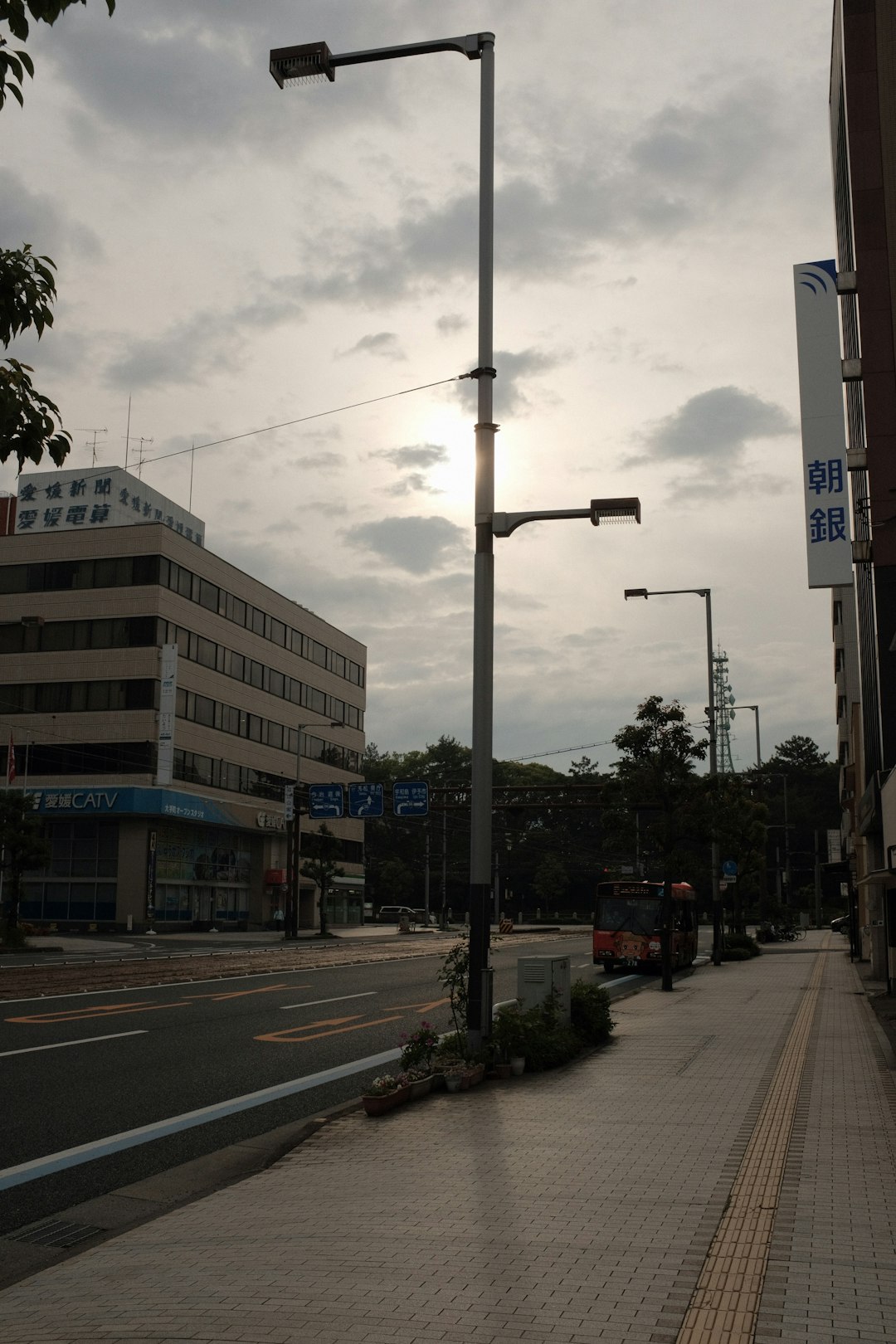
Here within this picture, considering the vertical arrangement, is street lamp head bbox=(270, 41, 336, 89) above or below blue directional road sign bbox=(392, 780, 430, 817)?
above

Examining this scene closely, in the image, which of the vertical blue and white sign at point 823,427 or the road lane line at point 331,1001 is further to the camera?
the vertical blue and white sign at point 823,427

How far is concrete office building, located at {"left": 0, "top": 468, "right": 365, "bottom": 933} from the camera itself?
180ft

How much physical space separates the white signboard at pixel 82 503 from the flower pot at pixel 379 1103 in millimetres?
52016

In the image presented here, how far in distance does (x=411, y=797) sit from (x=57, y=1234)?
4334 cm

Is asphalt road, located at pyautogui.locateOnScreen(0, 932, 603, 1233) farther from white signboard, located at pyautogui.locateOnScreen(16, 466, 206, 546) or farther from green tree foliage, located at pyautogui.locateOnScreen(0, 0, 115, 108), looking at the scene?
white signboard, located at pyautogui.locateOnScreen(16, 466, 206, 546)

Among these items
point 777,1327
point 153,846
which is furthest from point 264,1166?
point 153,846

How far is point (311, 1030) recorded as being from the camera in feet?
59.2

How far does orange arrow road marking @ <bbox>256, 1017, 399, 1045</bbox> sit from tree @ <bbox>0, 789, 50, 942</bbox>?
928 inches

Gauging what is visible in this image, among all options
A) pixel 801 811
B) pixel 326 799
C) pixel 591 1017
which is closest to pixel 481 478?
pixel 591 1017

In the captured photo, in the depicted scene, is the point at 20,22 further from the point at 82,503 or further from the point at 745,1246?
the point at 82,503

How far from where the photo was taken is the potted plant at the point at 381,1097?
10.5 meters

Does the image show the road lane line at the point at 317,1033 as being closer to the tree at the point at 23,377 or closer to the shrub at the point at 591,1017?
the shrub at the point at 591,1017

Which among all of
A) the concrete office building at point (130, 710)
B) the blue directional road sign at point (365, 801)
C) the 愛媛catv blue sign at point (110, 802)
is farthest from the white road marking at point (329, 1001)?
the concrete office building at point (130, 710)

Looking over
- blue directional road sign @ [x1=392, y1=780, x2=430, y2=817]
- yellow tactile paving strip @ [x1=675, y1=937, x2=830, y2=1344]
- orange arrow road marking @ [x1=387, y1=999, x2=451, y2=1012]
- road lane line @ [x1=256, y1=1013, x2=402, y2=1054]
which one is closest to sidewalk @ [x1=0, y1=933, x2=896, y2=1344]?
yellow tactile paving strip @ [x1=675, y1=937, x2=830, y2=1344]
